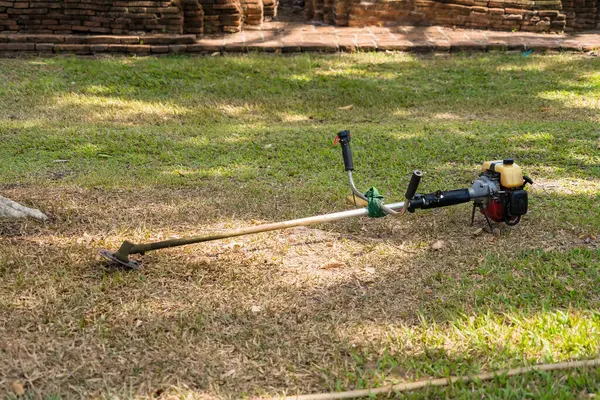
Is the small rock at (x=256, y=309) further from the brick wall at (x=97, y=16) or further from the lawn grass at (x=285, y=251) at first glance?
the brick wall at (x=97, y=16)

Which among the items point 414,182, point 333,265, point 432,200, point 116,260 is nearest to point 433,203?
point 432,200

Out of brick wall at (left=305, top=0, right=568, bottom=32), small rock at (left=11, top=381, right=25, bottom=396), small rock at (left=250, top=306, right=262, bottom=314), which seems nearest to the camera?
small rock at (left=11, top=381, right=25, bottom=396)

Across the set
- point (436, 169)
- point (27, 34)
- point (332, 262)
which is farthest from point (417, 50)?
point (332, 262)

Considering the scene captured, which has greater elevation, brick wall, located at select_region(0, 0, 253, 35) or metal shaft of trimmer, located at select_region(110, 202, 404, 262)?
brick wall, located at select_region(0, 0, 253, 35)

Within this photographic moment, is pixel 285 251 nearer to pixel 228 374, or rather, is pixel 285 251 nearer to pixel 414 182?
pixel 414 182

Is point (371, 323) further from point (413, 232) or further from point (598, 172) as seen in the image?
point (598, 172)

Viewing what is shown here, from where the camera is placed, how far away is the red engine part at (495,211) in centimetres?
336

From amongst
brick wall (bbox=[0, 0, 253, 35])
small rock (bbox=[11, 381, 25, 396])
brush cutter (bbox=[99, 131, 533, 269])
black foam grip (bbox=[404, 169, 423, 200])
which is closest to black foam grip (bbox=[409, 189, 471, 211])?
brush cutter (bbox=[99, 131, 533, 269])

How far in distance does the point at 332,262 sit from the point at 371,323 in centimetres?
56

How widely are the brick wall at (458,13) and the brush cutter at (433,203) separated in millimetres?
5383

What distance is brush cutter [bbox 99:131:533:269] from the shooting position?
9.98 ft

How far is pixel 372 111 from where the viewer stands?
20.7 ft

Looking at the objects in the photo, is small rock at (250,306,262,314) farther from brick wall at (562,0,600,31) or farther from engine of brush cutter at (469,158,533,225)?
brick wall at (562,0,600,31)

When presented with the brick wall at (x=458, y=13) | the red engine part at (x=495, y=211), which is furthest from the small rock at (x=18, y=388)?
the brick wall at (x=458, y=13)
